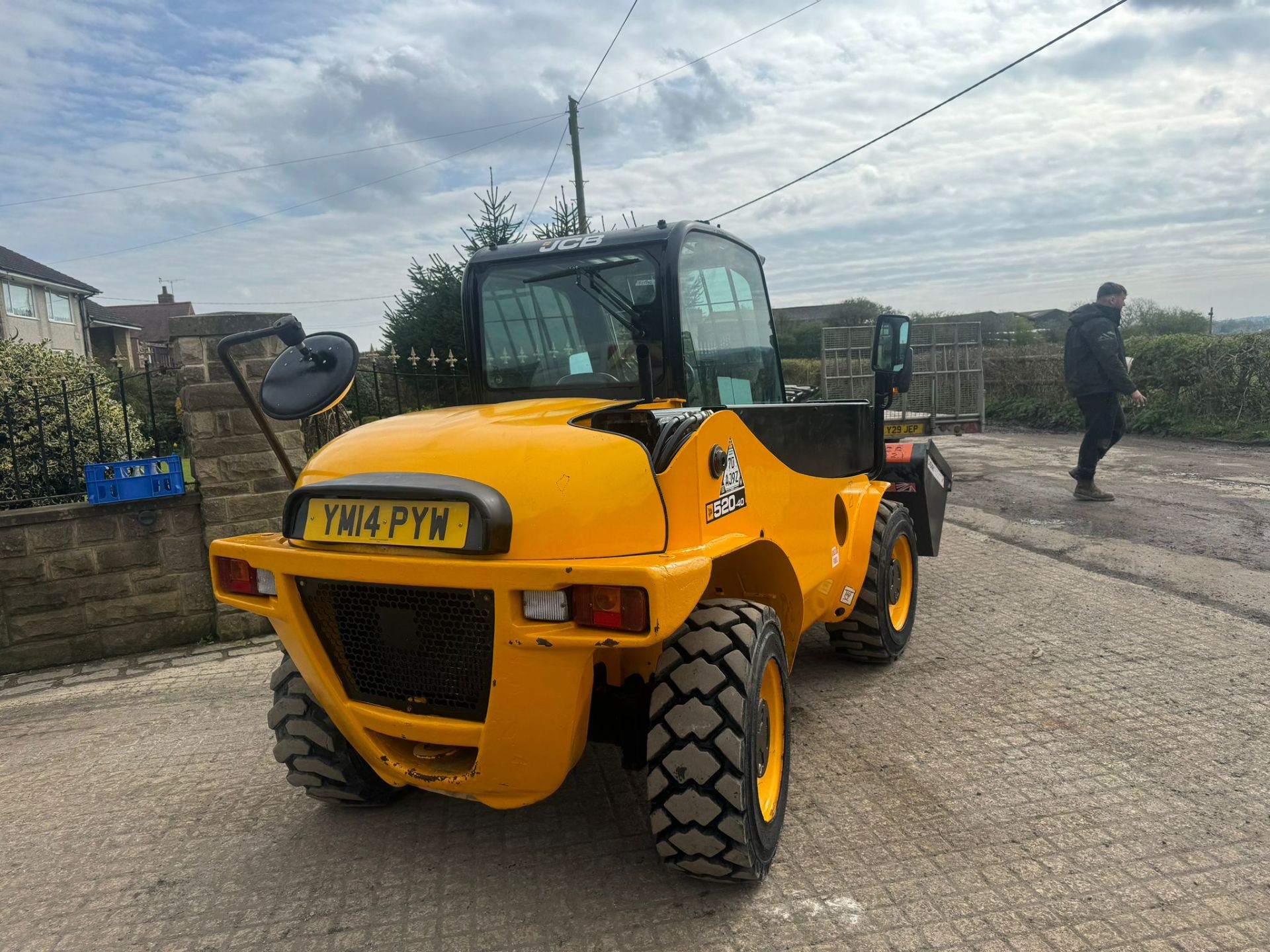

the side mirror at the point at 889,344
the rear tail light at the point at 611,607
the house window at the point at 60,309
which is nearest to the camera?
the rear tail light at the point at 611,607

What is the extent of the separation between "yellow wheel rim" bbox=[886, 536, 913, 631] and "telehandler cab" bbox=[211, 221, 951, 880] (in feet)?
4.34

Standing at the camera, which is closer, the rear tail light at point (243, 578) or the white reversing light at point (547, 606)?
the white reversing light at point (547, 606)

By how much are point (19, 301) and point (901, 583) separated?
36.4 meters

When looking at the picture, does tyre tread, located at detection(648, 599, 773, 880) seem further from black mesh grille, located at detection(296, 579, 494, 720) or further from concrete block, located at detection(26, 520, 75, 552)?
concrete block, located at detection(26, 520, 75, 552)

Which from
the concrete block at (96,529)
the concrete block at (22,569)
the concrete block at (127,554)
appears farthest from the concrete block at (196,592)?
the concrete block at (22,569)

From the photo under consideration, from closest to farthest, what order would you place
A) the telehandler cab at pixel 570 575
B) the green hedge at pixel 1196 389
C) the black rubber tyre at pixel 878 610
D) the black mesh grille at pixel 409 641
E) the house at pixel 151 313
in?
the telehandler cab at pixel 570 575
the black mesh grille at pixel 409 641
the black rubber tyre at pixel 878 610
the green hedge at pixel 1196 389
the house at pixel 151 313

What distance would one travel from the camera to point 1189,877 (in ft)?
8.72

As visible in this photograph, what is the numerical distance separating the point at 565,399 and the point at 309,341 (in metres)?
0.94

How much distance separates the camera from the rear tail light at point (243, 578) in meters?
2.73

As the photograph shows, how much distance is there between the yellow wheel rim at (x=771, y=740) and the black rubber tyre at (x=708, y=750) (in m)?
0.20

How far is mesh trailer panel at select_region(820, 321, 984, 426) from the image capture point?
1348 cm

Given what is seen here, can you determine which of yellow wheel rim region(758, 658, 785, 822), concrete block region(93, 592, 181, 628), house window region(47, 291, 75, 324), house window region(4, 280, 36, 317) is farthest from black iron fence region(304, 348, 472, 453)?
house window region(47, 291, 75, 324)

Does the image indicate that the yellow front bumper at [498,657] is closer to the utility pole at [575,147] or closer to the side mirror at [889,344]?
the side mirror at [889,344]

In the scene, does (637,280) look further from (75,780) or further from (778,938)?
(75,780)
